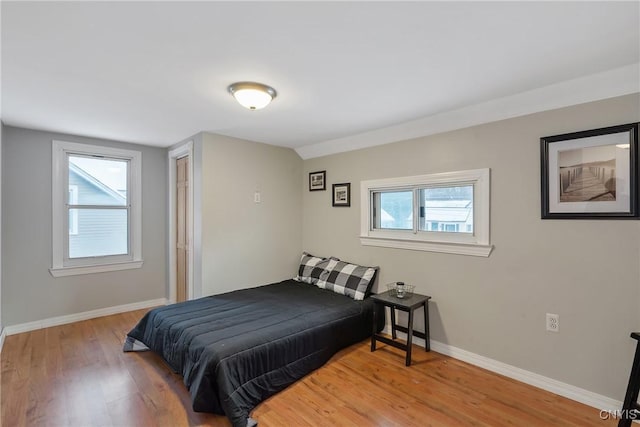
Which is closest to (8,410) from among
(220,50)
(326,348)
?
(326,348)

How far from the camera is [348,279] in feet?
11.1

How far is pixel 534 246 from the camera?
232 centimetres

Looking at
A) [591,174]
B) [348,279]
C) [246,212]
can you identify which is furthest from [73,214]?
[591,174]

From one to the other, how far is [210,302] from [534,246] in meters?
2.87

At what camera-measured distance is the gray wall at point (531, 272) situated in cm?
199

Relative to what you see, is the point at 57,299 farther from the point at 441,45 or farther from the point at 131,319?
the point at 441,45

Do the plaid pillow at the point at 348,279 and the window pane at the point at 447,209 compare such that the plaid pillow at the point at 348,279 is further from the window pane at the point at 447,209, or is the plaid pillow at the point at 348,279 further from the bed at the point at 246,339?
the window pane at the point at 447,209

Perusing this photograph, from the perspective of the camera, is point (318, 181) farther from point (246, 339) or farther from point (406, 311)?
point (246, 339)

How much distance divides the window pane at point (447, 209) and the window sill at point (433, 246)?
0.16 metres

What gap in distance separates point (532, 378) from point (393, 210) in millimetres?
1856

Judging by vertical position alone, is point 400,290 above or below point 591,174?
below

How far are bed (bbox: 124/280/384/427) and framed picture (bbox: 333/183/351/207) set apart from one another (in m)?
1.11

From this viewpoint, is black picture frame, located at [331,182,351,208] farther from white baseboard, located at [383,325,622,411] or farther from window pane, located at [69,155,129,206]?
window pane, located at [69,155,129,206]

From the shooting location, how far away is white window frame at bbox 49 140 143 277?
11.3 feet
